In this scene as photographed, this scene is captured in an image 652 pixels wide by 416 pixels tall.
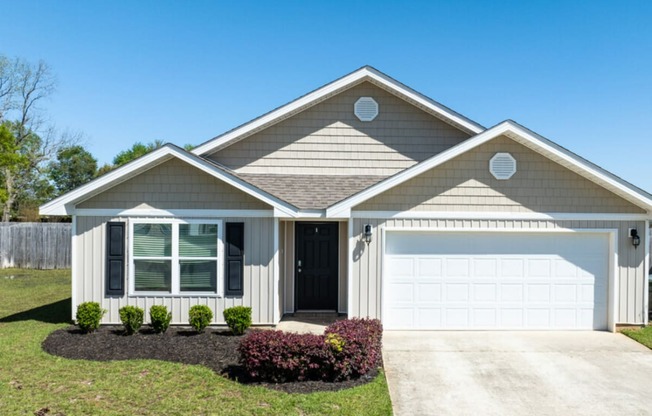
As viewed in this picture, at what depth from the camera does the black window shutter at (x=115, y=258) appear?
9039 millimetres

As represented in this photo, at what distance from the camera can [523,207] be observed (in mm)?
9078

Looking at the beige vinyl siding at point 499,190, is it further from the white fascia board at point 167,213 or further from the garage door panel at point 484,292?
the white fascia board at point 167,213

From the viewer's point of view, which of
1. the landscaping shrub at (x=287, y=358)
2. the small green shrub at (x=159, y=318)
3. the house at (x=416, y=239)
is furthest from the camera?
the house at (x=416, y=239)

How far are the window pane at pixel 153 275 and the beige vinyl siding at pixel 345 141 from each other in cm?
301

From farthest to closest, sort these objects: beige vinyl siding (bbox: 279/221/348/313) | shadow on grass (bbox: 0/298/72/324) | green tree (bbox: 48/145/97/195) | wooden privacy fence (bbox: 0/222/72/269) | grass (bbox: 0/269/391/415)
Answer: green tree (bbox: 48/145/97/195) → wooden privacy fence (bbox: 0/222/72/269) → beige vinyl siding (bbox: 279/221/348/313) → shadow on grass (bbox: 0/298/72/324) → grass (bbox: 0/269/391/415)

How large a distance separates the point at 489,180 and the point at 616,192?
262 centimetres

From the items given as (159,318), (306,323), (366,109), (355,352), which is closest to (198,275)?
(159,318)

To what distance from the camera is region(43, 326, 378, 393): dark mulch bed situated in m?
6.21

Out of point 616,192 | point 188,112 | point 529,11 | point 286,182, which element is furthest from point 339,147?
point 188,112

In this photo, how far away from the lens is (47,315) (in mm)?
10312

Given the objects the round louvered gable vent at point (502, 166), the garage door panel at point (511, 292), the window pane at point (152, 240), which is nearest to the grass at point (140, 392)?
the window pane at point (152, 240)

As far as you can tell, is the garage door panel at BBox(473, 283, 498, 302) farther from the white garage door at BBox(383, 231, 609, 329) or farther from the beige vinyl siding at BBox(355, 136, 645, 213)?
the beige vinyl siding at BBox(355, 136, 645, 213)

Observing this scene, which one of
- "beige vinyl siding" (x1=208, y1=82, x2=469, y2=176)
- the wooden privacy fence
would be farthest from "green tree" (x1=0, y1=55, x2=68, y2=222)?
"beige vinyl siding" (x1=208, y1=82, x2=469, y2=176)

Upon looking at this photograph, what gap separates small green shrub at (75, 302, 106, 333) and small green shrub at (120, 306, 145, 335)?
0.49 m
